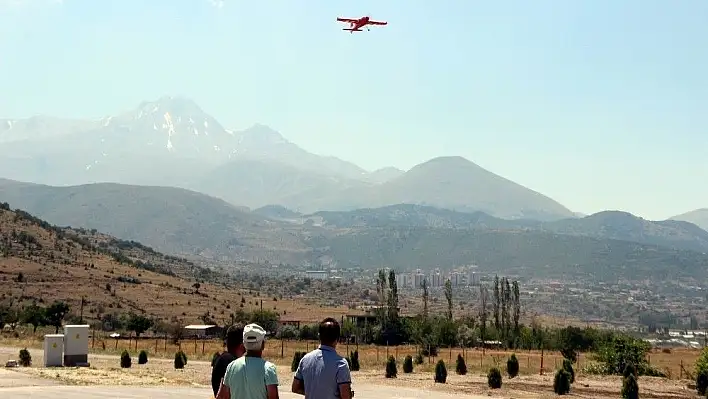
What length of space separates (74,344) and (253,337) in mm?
33400

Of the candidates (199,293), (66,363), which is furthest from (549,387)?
(199,293)

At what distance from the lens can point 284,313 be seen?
10694cm

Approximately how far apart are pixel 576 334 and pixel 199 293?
5460cm

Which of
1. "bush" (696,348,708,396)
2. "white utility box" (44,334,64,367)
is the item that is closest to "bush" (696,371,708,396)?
"bush" (696,348,708,396)

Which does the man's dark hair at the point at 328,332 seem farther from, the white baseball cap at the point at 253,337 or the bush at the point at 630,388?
the bush at the point at 630,388

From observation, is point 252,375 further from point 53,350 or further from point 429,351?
point 429,351

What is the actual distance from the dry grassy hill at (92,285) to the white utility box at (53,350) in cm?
4700

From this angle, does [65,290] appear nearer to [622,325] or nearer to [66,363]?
[66,363]

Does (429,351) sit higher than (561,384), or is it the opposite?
(561,384)

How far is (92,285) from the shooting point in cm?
9838

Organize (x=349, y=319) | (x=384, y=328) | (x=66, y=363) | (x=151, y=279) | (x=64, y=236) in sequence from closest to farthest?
(x=66, y=363), (x=384, y=328), (x=349, y=319), (x=151, y=279), (x=64, y=236)

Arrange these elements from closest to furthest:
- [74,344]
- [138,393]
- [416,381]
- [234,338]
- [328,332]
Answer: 1. [328,332]
2. [234,338]
3. [138,393]
4. [416,381]
5. [74,344]

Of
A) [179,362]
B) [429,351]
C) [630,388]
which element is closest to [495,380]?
[630,388]

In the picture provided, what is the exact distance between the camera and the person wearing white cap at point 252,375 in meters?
8.88
